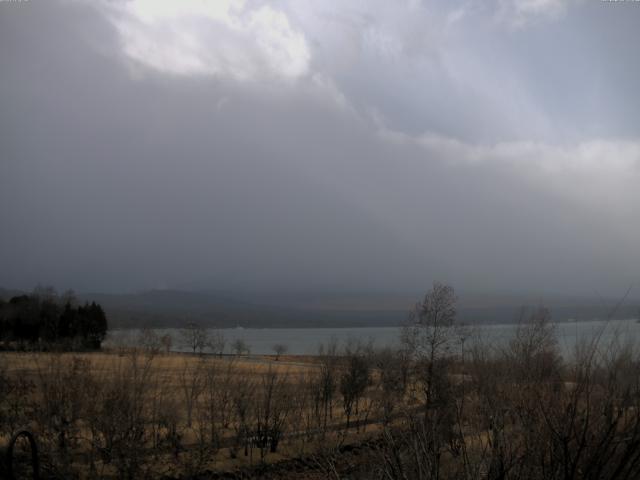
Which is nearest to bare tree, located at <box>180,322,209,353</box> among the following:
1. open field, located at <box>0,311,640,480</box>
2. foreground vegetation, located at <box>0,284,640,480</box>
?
foreground vegetation, located at <box>0,284,640,480</box>

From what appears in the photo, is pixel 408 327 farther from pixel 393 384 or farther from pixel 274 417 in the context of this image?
pixel 274 417

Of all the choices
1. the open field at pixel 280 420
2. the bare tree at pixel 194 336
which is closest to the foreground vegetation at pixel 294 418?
the open field at pixel 280 420

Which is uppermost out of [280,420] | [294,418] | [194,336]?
[280,420]

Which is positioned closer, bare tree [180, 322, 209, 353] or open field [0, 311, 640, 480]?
open field [0, 311, 640, 480]

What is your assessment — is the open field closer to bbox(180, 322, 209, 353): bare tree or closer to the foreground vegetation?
the foreground vegetation

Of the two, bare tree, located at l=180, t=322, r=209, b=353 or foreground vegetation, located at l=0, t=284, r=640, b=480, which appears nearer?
foreground vegetation, located at l=0, t=284, r=640, b=480

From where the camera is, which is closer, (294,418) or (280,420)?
(280,420)

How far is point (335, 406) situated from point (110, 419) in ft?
81.8

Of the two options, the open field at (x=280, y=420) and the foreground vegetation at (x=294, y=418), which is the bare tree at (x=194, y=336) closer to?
the foreground vegetation at (x=294, y=418)

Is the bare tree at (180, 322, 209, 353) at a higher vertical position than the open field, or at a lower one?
lower

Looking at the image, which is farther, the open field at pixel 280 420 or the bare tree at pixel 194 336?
the bare tree at pixel 194 336

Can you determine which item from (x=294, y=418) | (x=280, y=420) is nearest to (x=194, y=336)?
(x=294, y=418)

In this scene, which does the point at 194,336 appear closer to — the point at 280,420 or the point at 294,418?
the point at 294,418

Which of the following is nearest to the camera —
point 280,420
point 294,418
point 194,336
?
point 280,420
